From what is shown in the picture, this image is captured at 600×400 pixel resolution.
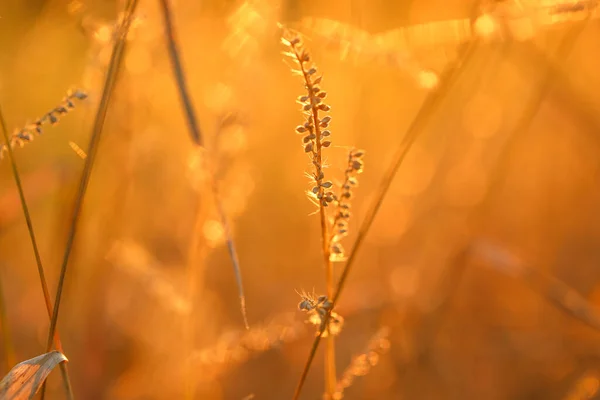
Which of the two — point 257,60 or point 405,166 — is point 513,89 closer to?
point 405,166

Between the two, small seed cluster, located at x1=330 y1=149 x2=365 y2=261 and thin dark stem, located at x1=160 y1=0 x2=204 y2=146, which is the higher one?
thin dark stem, located at x1=160 y1=0 x2=204 y2=146

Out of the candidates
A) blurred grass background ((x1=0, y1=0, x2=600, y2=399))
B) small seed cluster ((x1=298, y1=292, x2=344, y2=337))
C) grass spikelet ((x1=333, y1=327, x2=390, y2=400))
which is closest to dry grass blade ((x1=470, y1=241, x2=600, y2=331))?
blurred grass background ((x1=0, y1=0, x2=600, y2=399))

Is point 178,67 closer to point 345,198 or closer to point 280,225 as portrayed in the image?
point 345,198

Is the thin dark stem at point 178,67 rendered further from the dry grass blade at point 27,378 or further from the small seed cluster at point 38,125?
the dry grass blade at point 27,378

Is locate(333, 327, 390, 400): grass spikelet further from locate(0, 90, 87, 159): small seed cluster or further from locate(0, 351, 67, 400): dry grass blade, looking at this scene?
locate(0, 90, 87, 159): small seed cluster

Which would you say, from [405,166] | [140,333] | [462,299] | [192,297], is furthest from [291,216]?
[192,297]

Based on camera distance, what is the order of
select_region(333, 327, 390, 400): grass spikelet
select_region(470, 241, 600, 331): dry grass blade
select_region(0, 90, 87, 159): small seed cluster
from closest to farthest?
select_region(0, 90, 87, 159): small seed cluster, select_region(333, 327, 390, 400): grass spikelet, select_region(470, 241, 600, 331): dry grass blade

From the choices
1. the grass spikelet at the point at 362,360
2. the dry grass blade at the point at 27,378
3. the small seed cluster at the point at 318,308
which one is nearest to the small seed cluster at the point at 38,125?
the dry grass blade at the point at 27,378
